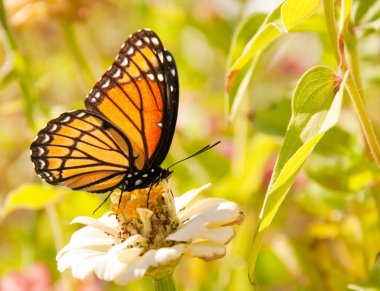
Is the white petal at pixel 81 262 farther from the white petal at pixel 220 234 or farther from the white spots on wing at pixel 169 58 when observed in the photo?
the white spots on wing at pixel 169 58

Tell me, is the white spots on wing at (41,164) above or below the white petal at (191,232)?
above

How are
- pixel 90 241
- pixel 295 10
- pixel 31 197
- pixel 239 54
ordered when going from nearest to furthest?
pixel 295 10, pixel 90 241, pixel 239 54, pixel 31 197

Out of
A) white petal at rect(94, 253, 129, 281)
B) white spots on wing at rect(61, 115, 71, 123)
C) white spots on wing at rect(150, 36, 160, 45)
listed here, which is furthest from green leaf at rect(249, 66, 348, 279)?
white spots on wing at rect(61, 115, 71, 123)

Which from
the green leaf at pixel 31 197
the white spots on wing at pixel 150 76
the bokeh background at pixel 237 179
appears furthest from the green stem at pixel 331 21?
the green leaf at pixel 31 197

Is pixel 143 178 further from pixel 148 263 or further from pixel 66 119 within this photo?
pixel 148 263

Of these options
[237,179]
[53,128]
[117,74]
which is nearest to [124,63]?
[117,74]

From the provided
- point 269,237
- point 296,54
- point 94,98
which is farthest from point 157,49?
point 296,54

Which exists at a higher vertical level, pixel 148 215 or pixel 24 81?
pixel 24 81
